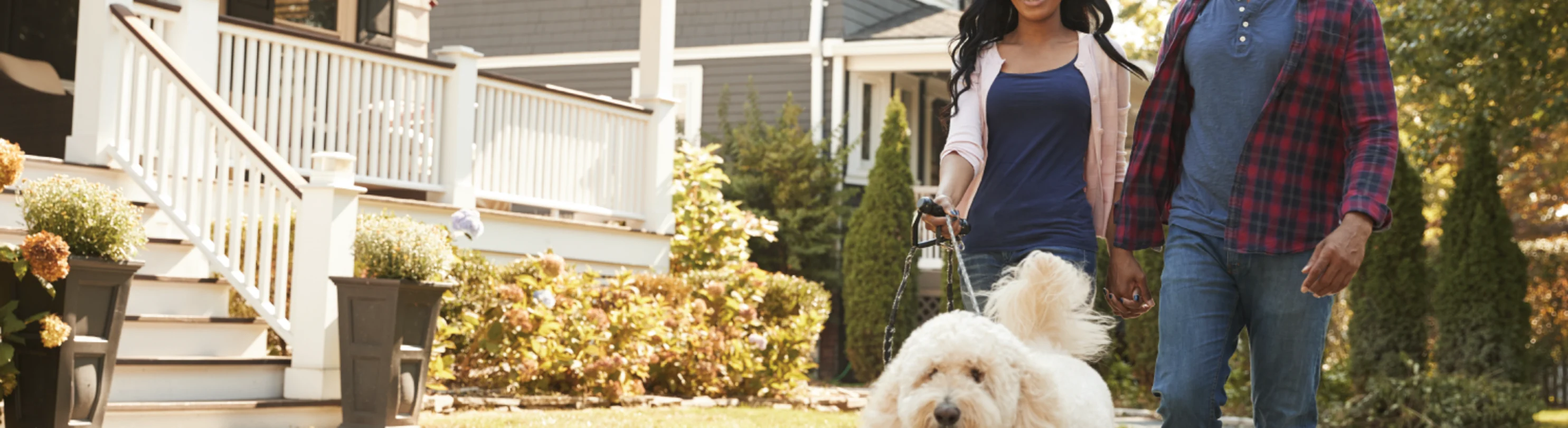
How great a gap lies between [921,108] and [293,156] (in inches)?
411

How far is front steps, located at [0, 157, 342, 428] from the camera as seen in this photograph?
596 cm

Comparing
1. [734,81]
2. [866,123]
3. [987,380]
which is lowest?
[987,380]

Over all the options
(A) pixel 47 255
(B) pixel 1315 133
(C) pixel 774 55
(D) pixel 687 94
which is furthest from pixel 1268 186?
(D) pixel 687 94

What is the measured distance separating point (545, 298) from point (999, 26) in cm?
487

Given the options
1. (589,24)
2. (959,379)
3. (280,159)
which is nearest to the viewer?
(959,379)

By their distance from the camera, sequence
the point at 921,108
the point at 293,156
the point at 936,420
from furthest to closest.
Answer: the point at 921,108 → the point at 293,156 → the point at 936,420

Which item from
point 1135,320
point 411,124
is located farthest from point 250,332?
point 1135,320

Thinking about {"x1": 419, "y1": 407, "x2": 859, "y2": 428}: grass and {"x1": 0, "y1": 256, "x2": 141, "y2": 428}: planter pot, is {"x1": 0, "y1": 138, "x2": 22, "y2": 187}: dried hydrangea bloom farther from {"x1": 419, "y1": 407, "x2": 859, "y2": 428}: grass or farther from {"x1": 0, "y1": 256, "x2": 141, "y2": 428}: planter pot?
{"x1": 419, "y1": 407, "x2": 859, "y2": 428}: grass

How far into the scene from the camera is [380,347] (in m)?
6.12

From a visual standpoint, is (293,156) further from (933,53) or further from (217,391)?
(933,53)

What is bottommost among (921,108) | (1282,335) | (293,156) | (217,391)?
(217,391)

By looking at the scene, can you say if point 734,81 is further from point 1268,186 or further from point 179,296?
point 1268,186

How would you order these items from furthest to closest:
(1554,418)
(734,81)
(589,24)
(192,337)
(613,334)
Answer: (589,24), (734,81), (1554,418), (613,334), (192,337)

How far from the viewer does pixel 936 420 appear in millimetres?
2521
